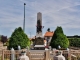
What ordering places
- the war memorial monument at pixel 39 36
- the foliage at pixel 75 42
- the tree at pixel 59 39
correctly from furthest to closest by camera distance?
the foliage at pixel 75 42, the tree at pixel 59 39, the war memorial monument at pixel 39 36

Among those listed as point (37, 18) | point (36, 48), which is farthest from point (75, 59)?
point (37, 18)

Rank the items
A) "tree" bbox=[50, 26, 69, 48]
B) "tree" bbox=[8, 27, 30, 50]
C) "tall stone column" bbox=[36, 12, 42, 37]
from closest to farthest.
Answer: "tree" bbox=[8, 27, 30, 50] < "tall stone column" bbox=[36, 12, 42, 37] < "tree" bbox=[50, 26, 69, 48]

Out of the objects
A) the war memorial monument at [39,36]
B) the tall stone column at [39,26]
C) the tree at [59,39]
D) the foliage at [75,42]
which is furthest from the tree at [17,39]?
the foliage at [75,42]

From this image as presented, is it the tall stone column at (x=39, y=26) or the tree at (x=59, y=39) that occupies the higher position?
the tall stone column at (x=39, y=26)

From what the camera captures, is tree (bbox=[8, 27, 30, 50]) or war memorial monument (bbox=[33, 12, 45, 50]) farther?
war memorial monument (bbox=[33, 12, 45, 50])

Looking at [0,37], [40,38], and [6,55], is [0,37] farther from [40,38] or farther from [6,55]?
[6,55]

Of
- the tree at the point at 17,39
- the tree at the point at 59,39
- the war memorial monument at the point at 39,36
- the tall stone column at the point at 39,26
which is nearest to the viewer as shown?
the tree at the point at 17,39

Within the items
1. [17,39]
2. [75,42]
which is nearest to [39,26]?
[17,39]

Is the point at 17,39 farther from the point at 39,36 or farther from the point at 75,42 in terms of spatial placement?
the point at 75,42

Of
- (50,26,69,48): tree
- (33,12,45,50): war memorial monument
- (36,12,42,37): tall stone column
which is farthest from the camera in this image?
(50,26,69,48): tree

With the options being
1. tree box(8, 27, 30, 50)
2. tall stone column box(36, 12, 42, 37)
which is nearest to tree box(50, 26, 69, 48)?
tall stone column box(36, 12, 42, 37)

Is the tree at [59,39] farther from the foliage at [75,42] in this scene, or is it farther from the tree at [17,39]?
the foliage at [75,42]

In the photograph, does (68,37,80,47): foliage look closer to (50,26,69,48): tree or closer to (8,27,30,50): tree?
(50,26,69,48): tree

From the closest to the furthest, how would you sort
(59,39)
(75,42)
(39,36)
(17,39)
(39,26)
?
(17,39), (39,36), (39,26), (59,39), (75,42)
